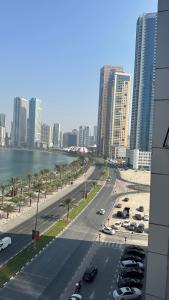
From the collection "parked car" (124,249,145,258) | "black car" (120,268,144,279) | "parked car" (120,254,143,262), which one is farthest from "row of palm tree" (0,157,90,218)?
"black car" (120,268,144,279)

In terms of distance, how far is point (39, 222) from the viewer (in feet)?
184

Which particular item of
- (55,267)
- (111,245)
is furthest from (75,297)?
(111,245)

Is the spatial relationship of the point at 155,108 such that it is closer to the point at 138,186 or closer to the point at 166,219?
the point at 166,219

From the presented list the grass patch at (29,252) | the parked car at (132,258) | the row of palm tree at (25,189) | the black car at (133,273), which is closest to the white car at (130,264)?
the parked car at (132,258)

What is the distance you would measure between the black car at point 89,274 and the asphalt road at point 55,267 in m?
1.62

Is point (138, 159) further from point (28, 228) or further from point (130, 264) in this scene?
point (130, 264)

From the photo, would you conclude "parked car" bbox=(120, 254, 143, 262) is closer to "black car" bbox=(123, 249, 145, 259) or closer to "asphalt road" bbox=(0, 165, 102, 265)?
"black car" bbox=(123, 249, 145, 259)

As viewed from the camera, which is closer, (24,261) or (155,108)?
(155,108)

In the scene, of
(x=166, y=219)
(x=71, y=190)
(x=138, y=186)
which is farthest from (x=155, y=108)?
(x=138, y=186)

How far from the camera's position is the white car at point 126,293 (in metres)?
29.1

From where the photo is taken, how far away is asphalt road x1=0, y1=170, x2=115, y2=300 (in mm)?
30469

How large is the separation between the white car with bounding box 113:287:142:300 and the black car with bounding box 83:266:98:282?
3.95m

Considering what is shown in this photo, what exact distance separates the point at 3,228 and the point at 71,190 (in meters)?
44.4

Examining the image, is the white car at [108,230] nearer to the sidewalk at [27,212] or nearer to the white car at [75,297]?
the sidewalk at [27,212]
